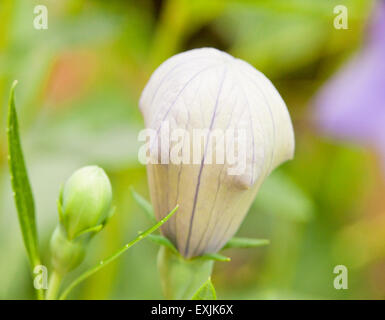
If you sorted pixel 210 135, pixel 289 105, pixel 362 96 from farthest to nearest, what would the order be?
pixel 289 105 → pixel 362 96 → pixel 210 135

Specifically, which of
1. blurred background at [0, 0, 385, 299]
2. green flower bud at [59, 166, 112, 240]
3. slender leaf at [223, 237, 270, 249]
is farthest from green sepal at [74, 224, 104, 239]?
blurred background at [0, 0, 385, 299]

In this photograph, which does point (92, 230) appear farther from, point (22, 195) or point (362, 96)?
point (362, 96)

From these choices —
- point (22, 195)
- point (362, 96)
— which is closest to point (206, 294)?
point (22, 195)

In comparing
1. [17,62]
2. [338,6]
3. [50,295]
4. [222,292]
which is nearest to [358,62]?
[338,6]

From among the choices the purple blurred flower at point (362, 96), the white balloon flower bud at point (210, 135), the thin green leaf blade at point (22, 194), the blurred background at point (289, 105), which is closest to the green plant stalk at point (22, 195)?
the thin green leaf blade at point (22, 194)

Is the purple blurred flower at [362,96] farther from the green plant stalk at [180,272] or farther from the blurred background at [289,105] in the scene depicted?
the green plant stalk at [180,272]

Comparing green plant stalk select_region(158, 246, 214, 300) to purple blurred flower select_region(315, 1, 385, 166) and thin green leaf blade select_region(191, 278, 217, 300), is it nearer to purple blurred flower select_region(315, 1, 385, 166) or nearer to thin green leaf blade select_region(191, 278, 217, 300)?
thin green leaf blade select_region(191, 278, 217, 300)
